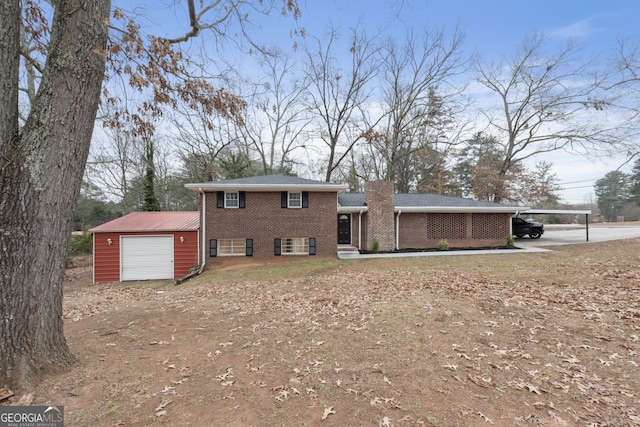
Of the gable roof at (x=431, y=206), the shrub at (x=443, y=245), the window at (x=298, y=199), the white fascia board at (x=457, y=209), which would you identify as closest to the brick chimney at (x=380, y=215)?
the gable roof at (x=431, y=206)

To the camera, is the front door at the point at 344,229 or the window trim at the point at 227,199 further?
the front door at the point at 344,229

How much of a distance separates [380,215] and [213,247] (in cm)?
937

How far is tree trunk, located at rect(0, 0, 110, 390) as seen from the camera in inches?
119

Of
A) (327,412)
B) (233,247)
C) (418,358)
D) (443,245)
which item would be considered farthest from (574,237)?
(327,412)

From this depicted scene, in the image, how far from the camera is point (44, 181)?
3111mm

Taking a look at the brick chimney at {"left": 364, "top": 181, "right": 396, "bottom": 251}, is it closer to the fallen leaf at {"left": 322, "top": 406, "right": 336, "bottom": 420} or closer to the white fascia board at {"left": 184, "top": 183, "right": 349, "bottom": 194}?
the white fascia board at {"left": 184, "top": 183, "right": 349, "bottom": 194}

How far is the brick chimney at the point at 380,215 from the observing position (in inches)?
646

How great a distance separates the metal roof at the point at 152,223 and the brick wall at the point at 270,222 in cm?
218

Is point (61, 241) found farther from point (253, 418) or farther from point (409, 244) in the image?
point (409, 244)

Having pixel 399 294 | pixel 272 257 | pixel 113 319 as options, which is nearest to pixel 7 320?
pixel 113 319

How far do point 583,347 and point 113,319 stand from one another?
8454mm

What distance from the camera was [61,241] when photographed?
11.0 ft

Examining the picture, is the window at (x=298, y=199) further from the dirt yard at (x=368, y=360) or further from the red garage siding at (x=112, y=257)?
the dirt yard at (x=368, y=360)

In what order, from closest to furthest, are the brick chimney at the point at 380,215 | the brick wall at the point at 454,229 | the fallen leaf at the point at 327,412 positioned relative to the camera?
the fallen leaf at the point at 327,412, the brick chimney at the point at 380,215, the brick wall at the point at 454,229
